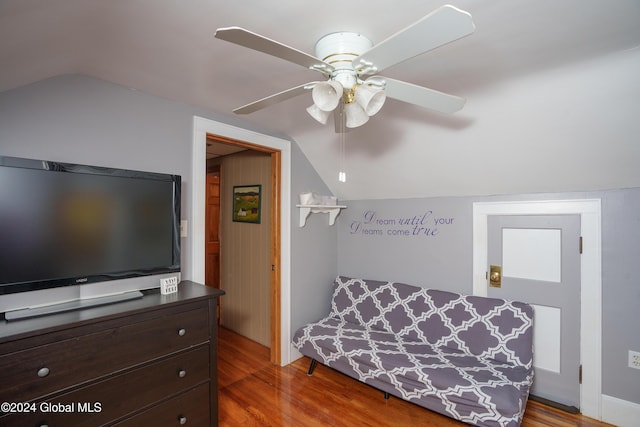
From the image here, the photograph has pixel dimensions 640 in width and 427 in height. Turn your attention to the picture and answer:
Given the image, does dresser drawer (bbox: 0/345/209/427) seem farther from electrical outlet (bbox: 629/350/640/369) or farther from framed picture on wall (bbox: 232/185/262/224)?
electrical outlet (bbox: 629/350/640/369)

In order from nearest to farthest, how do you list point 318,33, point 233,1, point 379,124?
1. point 233,1
2. point 318,33
3. point 379,124

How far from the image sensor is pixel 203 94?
204 cm

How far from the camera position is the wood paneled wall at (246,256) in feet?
10.8

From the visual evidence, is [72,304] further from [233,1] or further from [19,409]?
[233,1]

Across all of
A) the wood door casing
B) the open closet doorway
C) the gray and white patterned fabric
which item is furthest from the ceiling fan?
the wood door casing

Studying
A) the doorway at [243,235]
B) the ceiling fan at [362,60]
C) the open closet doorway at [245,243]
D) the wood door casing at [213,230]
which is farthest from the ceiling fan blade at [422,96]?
the wood door casing at [213,230]

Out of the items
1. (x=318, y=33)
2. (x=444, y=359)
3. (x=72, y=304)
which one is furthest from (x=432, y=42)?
(x=444, y=359)

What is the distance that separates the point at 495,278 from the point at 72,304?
9.38ft

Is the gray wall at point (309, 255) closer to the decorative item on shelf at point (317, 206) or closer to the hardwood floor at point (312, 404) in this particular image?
the decorative item on shelf at point (317, 206)

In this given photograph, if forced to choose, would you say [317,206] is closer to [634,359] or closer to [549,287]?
[549,287]

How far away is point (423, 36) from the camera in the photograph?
0.93 metres

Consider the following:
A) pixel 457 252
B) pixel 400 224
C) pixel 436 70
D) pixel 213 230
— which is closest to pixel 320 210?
pixel 400 224

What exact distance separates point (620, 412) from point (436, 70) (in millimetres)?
2540

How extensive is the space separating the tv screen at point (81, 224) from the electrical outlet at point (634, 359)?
9.92 feet
